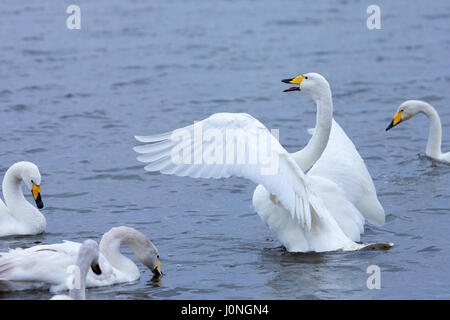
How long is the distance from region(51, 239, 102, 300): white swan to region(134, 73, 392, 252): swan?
3.47ft

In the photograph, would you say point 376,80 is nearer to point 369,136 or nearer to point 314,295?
point 369,136

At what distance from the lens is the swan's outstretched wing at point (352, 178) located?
913 cm

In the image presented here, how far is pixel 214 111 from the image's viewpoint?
14.8 m

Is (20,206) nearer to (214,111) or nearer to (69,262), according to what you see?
(69,262)

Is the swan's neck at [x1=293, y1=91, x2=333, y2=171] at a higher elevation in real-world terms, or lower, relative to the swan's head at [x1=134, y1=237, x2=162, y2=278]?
higher

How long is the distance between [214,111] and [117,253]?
7000mm

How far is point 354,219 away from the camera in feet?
28.8

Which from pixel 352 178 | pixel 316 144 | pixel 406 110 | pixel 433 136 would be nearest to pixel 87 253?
pixel 316 144

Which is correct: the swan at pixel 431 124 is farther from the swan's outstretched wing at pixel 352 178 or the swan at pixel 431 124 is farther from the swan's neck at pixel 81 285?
the swan's neck at pixel 81 285

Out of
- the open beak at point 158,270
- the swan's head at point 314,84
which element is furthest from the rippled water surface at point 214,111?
the swan's head at point 314,84

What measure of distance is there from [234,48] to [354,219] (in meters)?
11.1

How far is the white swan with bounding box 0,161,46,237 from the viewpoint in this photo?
9.21 meters

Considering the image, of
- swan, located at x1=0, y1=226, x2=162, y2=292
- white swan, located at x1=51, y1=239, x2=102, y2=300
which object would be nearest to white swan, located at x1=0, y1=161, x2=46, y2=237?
swan, located at x1=0, y1=226, x2=162, y2=292

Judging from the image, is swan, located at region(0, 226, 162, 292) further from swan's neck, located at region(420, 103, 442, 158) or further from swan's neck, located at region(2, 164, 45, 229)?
swan's neck, located at region(420, 103, 442, 158)
